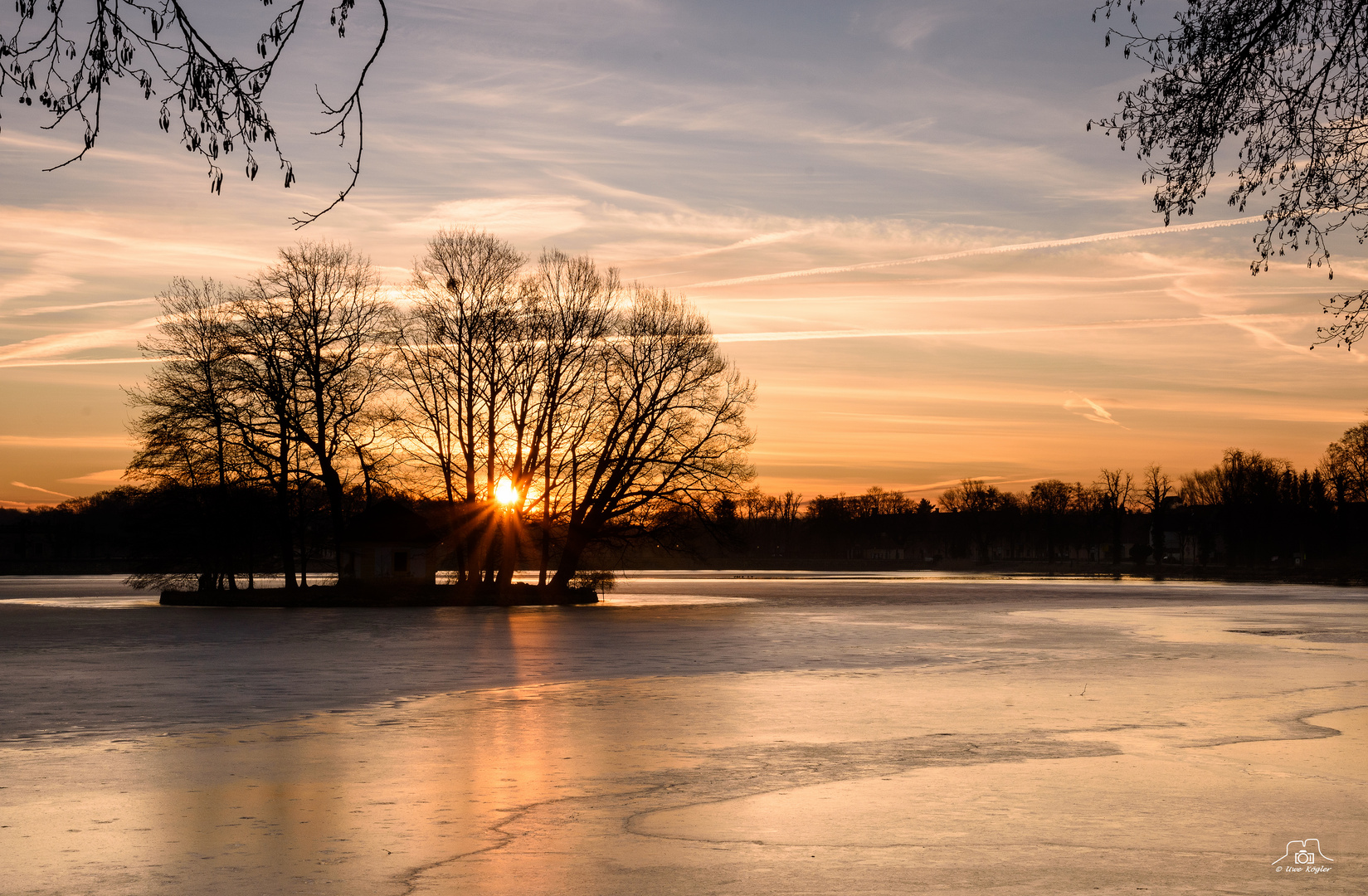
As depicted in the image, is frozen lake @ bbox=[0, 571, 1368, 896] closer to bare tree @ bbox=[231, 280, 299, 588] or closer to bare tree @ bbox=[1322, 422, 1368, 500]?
bare tree @ bbox=[231, 280, 299, 588]

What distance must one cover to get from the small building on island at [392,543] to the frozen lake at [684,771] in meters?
40.1

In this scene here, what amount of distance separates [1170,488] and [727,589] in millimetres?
103700

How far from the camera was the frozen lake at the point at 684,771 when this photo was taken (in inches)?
284

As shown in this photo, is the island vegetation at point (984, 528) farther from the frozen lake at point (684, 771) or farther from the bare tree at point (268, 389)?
the frozen lake at point (684, 771)

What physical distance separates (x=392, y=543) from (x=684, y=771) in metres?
56.4

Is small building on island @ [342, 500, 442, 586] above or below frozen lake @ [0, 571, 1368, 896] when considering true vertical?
above

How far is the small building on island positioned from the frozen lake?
40.1 metres

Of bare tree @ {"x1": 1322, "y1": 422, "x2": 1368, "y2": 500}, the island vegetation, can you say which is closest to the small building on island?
the island vegetation

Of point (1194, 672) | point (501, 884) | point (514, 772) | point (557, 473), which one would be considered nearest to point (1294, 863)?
point (501, 884)

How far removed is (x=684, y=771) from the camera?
1046cm

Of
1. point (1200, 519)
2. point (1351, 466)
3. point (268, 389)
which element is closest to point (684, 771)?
point (268, 389)

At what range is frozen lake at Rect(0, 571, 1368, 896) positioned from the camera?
7215 millimetres

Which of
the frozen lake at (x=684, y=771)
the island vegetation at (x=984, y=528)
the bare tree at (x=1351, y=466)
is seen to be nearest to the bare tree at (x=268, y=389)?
the island vegetation at (x=984, y=528)

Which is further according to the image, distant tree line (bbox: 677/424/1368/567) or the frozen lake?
distant tree line (bbox: 677/424/1368/567)
